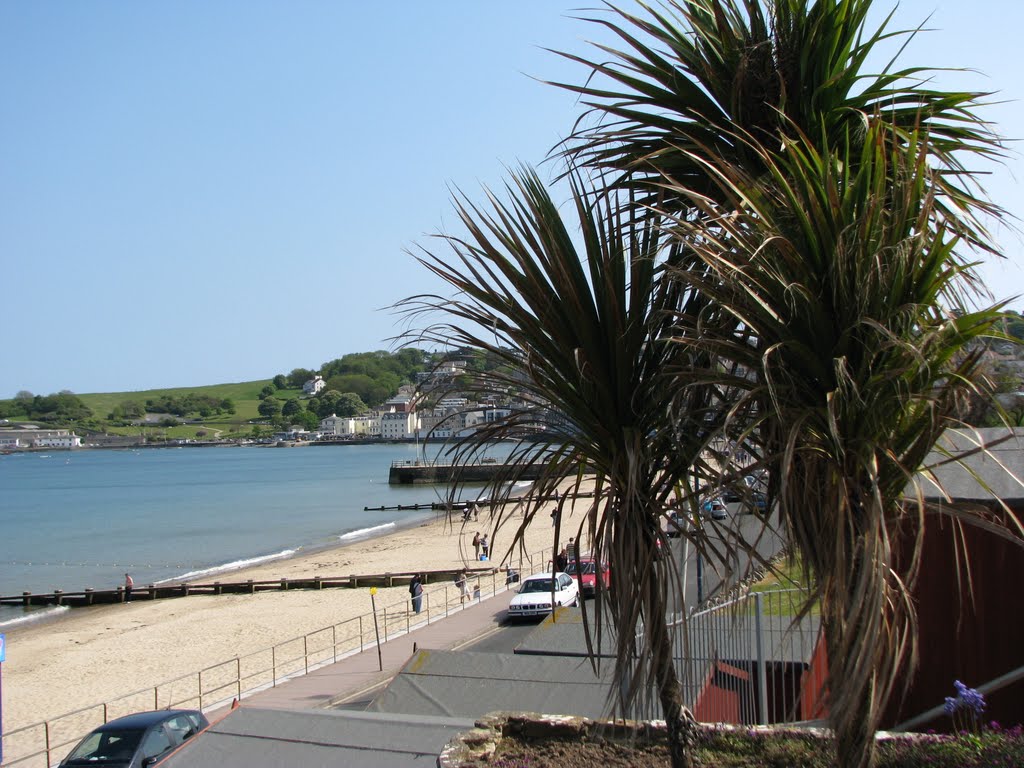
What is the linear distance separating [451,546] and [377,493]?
5337cm

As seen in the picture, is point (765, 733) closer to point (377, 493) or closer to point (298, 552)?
point (298, 552)

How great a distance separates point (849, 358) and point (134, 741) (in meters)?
10.8

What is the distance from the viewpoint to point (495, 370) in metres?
4.34

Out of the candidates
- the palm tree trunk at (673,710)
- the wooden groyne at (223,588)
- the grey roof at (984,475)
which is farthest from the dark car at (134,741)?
the wooden groyne at (223,588)

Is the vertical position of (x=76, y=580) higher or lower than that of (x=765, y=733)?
lower

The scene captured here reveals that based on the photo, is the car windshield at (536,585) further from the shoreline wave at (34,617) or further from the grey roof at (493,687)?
the shoreline wave at (34,617)

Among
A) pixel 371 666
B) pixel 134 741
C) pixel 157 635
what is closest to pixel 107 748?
pixel 134 741

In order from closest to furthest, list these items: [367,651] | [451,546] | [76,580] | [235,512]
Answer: [367,651]
[76,580]
[451,546]
[235,512]

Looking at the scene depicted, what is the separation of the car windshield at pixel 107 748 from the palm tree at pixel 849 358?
400 inches

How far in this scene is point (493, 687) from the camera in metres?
8.47

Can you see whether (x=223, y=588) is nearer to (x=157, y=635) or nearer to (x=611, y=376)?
(x=157, y=635)

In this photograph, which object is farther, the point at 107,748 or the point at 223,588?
the point at 223,588

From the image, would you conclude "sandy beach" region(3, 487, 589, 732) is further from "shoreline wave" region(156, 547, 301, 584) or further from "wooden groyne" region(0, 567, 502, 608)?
"shoreline wave" region(156, 547, 301, 584)

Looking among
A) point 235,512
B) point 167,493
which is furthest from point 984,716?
point 167,493
